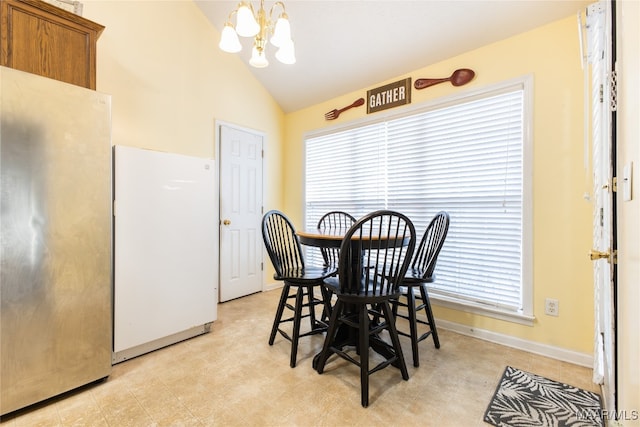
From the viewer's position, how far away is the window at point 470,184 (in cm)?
218

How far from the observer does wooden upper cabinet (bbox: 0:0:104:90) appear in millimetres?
1580

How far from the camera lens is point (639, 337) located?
65 cm

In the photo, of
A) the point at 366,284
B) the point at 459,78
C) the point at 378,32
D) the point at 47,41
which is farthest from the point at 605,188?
the point at 47,41

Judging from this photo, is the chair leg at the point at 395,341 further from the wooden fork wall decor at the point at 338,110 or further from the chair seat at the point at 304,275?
the wooden fork wall decor at the point at 338,110

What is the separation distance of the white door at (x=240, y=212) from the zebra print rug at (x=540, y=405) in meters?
2.70

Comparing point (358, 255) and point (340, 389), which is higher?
point (358, 255)

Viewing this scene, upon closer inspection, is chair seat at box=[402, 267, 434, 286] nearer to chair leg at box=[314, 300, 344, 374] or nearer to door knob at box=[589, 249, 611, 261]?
chair leg at box=[314, 300, 344, 374]

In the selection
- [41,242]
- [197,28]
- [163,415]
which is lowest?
[163,415]

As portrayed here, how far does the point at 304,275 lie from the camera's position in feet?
6.56

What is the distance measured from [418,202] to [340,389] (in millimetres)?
1777

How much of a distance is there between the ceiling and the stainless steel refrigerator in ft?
6.47

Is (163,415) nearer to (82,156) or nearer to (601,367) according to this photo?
(82,156)

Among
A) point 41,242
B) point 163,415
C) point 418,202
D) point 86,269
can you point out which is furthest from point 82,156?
point 418,202

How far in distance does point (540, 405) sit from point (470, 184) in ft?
5.11
